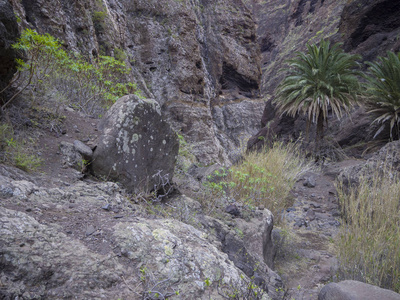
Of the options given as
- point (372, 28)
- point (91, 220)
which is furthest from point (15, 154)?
point (372, 28)

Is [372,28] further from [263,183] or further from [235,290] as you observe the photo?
[235,290]

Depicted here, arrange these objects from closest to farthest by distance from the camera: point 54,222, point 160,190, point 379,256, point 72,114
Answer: point 54,222 < point 379,256 < point 160,190 < point 72,114

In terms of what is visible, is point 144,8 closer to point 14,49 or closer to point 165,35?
point 165,35

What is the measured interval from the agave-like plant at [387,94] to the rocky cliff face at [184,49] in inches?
358

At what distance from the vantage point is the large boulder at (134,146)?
294cm

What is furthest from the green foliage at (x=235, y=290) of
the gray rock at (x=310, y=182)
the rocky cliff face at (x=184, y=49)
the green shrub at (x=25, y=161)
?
the rocky cliff face at (x=184, y=49)

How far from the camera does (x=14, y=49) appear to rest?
2.63m

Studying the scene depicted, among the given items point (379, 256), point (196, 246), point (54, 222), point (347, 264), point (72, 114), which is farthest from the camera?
point (72, 114)

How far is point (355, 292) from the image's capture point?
1866mm

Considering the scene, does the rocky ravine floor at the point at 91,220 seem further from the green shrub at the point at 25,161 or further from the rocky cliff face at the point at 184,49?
the rocky cliff face at the point at 184,49

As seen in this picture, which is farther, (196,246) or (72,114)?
(72,114)

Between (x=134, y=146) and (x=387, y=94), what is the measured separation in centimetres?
964

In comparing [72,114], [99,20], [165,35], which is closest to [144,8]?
[165,35]

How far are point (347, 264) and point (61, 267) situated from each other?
9.19 feet
